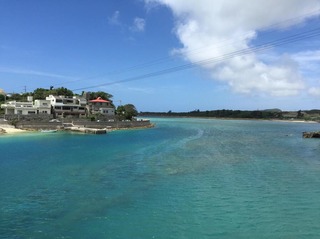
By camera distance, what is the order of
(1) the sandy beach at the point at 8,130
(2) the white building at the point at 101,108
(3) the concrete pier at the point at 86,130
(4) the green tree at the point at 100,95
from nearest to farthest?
(1) the sandy beach at the point at 8,130, (3) the concrete pier at the point at 86,130, (2) the white building at the point at 101,108, (4) the green tree at the point at 100,95

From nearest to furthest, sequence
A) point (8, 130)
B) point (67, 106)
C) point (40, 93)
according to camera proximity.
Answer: point (8, 130) → point (67, 106) → point (40, 93)

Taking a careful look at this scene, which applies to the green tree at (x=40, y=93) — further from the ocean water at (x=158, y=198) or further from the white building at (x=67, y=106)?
the ocean water at (x=158, y=198)

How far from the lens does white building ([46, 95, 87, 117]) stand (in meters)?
77.8

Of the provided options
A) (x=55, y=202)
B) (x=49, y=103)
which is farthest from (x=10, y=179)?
(x=49, y=103)

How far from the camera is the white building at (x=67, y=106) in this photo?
77.8 metres

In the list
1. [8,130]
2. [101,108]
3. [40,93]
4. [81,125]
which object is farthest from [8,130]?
[40,93]

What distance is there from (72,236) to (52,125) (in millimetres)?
58787

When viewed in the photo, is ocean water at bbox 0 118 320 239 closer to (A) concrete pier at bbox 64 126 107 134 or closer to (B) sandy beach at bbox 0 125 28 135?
(B) sandy beach at bbox 0 125 28 135

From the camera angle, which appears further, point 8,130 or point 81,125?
point 81,125

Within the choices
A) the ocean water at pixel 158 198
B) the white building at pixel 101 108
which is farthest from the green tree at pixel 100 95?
the ocean water at pixel 158 198

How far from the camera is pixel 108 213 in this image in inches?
595

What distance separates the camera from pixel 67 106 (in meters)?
79.4

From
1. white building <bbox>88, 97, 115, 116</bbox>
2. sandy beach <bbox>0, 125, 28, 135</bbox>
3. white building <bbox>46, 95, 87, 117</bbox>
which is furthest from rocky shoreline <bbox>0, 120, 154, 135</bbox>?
white building <bbox>88, 97, 115, 116</bbox>

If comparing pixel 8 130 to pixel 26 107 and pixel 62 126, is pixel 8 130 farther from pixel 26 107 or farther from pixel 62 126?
pixel 26 107
